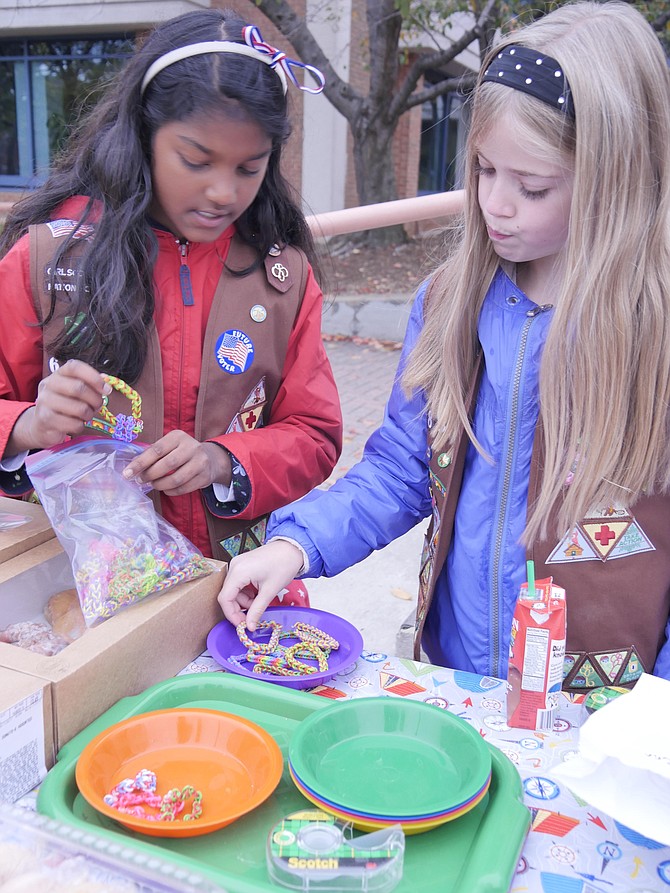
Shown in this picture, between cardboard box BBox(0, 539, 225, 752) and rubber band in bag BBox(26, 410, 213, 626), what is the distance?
0.03m

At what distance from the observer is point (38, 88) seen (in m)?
13.6

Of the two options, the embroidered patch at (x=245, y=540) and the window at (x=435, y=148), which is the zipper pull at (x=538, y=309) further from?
the window at (x=435, y=148)

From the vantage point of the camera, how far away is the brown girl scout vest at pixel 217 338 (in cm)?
Answer: 171

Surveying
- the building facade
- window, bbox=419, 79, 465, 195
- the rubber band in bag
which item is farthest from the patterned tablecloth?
window, bbox=419, 79, 465, 195

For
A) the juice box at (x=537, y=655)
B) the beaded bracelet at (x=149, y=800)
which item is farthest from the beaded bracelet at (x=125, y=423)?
the juice box at (x=537, y=655)

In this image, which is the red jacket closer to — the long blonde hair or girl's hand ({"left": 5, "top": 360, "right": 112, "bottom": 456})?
girl's hand ({"left": 5, "top": 360, "right": 112, "bottom": 456})

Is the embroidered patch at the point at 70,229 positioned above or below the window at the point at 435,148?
below

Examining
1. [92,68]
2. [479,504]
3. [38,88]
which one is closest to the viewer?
[479,504]

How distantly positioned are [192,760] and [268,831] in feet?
0.55

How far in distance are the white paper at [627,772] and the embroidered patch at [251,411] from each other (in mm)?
1068

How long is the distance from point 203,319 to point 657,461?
3.21 feet

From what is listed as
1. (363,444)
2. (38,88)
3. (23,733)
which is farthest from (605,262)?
(38,88)

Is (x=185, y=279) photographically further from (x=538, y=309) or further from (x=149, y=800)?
(x=149, y=800)

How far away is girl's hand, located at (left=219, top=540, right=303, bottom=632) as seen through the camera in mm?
1441
